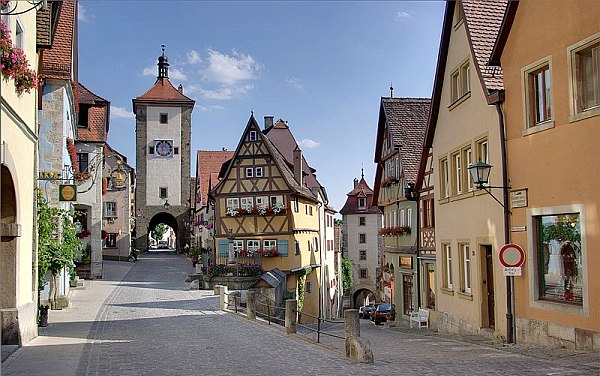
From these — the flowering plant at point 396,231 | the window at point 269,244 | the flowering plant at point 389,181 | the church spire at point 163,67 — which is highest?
the church spire at point 163,67

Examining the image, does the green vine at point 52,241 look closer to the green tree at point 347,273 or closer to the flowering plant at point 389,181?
the flowering plant at point 389,181

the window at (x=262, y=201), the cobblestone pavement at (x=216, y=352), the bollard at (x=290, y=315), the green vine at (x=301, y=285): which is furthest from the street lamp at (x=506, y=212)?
the green vine at (x=301, y=285)

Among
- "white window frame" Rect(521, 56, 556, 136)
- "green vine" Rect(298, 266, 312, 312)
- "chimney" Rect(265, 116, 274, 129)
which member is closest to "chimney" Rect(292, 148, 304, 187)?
"green vine" Rect(298, 266, 312, 312)

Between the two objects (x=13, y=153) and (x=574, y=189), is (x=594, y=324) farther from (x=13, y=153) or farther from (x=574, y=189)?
(x=13, y=153)

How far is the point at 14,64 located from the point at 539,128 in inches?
382

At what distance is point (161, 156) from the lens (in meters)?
61.6

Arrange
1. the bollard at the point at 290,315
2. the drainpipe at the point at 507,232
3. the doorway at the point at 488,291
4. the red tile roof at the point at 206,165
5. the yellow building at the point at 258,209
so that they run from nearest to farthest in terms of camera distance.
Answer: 1. the drainpipe at the point at 507,232
2. the bollard at the point at 290,315
3. the doorway at the point at 488,291
4. the yellow building at the point at 258,209
5. the red tile roof at the point at 206,165

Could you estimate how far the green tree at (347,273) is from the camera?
61.6 m

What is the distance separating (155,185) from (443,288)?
45.0m

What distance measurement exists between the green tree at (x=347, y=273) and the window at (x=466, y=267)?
141 feet

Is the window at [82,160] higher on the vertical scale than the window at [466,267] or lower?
higher

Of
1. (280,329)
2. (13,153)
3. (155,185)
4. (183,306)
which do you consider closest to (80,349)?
(13,153)

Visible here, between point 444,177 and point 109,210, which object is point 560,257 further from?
point 109,210

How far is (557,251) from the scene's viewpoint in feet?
41.5
